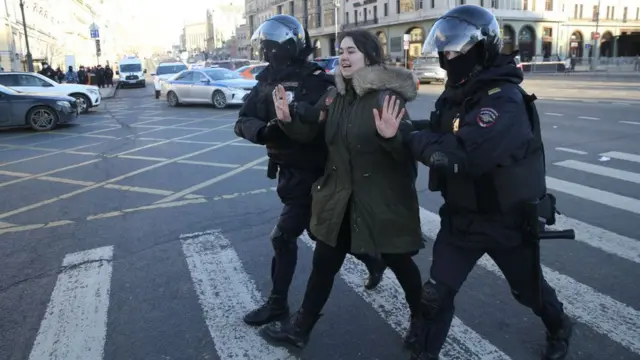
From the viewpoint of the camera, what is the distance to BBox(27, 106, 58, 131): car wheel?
1377 centimetres

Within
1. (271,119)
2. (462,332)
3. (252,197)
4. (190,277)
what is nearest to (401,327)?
(462,332)

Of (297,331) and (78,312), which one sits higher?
(297,331)

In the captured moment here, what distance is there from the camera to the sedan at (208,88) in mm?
18047

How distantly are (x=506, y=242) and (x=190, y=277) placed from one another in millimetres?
2576

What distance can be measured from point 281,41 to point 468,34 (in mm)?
1193

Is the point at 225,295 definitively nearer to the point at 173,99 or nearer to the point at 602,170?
the point at 602,170

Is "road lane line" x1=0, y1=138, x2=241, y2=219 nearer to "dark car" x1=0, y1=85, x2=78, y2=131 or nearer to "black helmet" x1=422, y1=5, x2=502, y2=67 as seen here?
"black helmet" x1=422, y1=5, x2=502, y2=67

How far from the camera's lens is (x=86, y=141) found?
11.8 metres

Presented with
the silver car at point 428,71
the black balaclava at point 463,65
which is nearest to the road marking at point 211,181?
the black balaclava at point 463,65

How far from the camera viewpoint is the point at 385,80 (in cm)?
258

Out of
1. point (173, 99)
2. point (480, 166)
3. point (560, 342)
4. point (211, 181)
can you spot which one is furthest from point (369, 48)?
point (173, 99)

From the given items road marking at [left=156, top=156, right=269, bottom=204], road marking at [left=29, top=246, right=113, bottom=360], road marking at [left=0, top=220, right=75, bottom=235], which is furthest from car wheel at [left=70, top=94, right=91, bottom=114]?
road marking at [left=29, top=246, right=113, bottom=360]

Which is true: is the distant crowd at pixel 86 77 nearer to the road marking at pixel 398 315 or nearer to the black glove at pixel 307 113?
the road marking at pixel 398 315

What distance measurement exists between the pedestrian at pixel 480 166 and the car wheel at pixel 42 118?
1378cm
